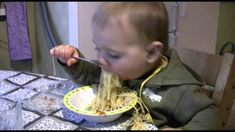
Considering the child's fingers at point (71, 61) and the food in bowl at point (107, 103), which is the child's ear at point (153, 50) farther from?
the child's fingers at point (71, 61)

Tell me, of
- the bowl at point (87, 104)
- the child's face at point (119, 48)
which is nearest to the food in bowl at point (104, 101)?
the bowl at point (87, 104)

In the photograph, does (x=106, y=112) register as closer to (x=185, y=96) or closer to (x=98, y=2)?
(x=185, y=96)

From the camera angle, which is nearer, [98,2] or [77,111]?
[98,2]

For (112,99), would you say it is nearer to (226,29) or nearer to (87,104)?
(87,104)

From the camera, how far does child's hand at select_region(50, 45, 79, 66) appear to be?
2.18ft

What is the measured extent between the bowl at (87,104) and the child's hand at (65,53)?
0.08m

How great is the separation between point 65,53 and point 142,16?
34cm

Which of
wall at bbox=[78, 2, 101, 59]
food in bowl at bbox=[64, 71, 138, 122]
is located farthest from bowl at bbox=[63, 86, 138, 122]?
wall at bbox=[78, 2, 101, 59]

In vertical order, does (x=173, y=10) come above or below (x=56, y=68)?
above

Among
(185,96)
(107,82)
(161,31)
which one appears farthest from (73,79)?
(161,31)

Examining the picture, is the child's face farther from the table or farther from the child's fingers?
the child's fingers

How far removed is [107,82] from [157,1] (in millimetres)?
295

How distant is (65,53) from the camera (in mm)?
694

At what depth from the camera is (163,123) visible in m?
0.63
